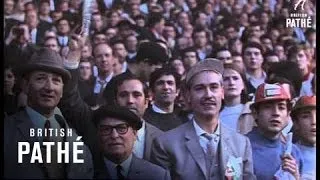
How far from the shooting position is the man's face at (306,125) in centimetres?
489

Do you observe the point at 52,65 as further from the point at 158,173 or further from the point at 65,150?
the point at 158,173

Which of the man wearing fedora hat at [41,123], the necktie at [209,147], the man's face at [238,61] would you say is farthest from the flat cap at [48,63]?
the man's face at [238,61]

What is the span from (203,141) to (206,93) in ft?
1.06

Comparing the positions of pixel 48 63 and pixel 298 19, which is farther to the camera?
pixel 298 19

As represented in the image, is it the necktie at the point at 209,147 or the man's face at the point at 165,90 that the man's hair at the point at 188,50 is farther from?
the necktie at the point at 209,147

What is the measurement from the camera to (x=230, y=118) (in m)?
4.87

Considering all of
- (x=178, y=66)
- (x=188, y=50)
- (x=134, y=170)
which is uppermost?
(x=188, y=50)

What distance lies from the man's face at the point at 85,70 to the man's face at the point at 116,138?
0.31 m

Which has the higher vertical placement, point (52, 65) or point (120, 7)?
point (120, 7)

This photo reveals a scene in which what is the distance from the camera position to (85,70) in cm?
477

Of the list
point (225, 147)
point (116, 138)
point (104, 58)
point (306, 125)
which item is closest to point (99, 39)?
point (104, 58)

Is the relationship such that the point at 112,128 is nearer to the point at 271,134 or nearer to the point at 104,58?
the point at 104,58

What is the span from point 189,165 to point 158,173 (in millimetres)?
213
